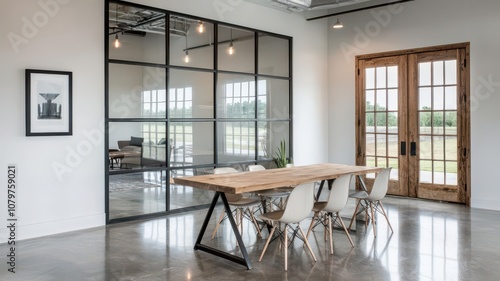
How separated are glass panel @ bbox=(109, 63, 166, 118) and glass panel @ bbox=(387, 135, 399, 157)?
14.3ft

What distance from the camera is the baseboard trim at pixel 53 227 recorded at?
4.68 meters

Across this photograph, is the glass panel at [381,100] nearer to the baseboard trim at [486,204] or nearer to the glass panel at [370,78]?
the glass panel at [370,78]

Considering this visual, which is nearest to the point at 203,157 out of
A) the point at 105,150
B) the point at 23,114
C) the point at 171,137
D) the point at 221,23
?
the point at 171,137

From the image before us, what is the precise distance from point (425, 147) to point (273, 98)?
9.61 ft

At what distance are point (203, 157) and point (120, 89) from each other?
1.77 meters

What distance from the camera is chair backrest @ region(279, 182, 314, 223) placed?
12.4 ft

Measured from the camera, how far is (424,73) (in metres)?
7.34

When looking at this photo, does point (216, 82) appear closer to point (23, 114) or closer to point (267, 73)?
point (267, 73)

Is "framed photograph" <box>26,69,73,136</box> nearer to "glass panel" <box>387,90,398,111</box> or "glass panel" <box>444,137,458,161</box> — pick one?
"glass panel" <box>387,90,398,111</box>

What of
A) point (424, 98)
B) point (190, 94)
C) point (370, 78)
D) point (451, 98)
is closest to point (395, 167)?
point (424, 98)

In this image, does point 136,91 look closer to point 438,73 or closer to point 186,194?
point 186,194

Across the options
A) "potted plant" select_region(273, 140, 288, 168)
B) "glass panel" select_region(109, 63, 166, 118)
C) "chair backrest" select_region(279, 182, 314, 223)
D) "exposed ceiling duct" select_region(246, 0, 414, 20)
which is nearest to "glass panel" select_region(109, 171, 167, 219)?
"glass panel" select_region(109, 63, 166, 118)

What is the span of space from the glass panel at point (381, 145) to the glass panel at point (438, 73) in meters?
1.39

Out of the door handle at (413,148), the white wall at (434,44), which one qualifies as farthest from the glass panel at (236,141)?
the door handle at (413,148)
